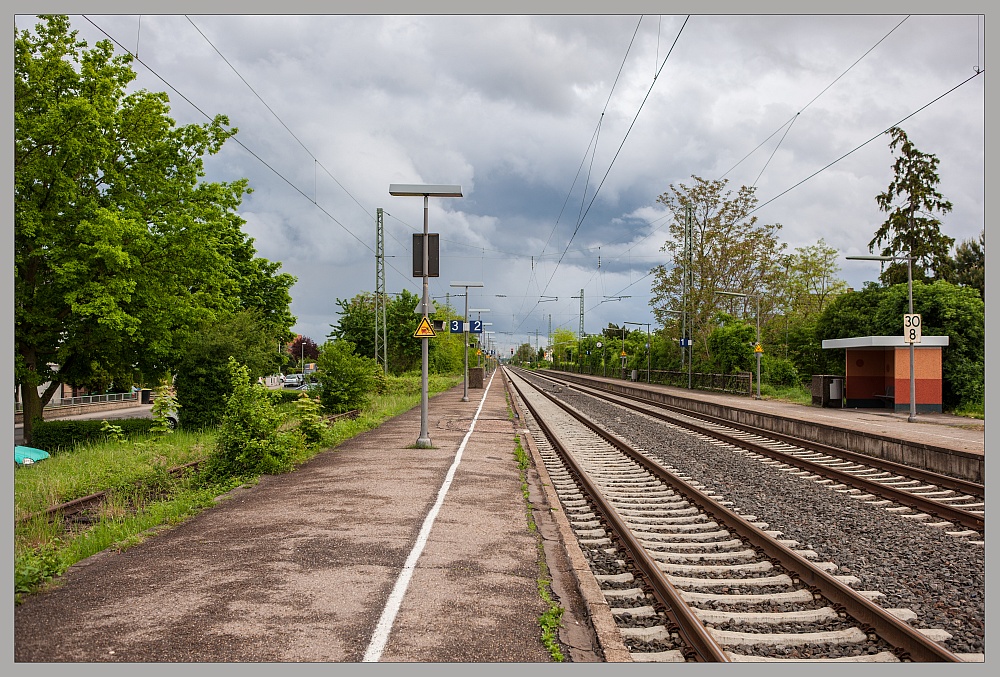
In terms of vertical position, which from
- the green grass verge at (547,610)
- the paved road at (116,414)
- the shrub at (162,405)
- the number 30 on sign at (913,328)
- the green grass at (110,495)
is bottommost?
the paved road at (116,414)

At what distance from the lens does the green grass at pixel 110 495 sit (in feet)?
22.5

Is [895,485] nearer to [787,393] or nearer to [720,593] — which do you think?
[720,593]

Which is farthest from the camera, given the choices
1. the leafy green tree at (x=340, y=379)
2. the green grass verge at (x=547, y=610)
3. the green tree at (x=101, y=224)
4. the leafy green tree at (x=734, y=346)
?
the leafy green tree at (x=734, y=346)

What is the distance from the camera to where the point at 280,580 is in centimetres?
605

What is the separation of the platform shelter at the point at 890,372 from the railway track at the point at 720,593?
2034cm

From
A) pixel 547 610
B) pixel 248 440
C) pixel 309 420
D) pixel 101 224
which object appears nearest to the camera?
pixel 547 610

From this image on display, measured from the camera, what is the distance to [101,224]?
2034 centimetres

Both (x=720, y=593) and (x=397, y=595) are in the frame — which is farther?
(x=720, y=593)

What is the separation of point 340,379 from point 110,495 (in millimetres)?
15819

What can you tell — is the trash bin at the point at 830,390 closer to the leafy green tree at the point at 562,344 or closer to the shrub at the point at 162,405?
the shrub at the point at 162,405

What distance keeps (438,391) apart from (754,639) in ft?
142

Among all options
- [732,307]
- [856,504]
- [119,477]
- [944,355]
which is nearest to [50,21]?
[119,477]

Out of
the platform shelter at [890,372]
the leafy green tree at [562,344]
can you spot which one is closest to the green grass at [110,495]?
the platform shelter at [890,372]

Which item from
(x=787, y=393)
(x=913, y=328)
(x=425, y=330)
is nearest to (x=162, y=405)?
(x=425, y=330)
